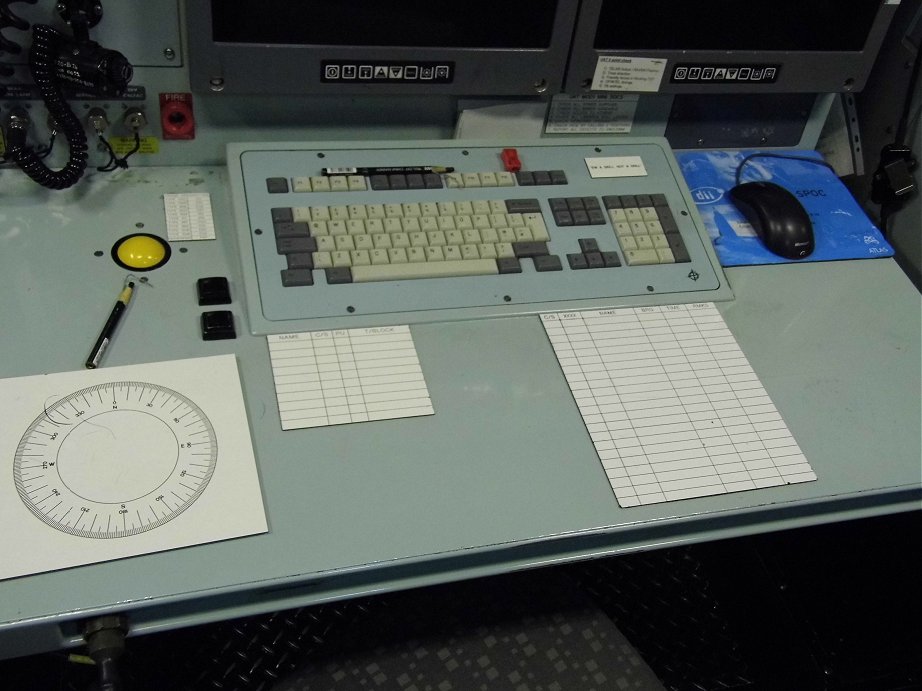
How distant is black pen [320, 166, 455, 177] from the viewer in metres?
1.07

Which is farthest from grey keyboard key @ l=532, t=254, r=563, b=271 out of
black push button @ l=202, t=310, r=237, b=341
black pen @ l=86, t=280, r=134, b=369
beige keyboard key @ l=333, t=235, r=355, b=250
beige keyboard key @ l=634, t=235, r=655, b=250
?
black pen @ l=86, t=280, r=134, b=369

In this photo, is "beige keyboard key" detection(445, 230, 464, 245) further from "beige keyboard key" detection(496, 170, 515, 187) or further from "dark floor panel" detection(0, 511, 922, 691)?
"dark floor panel" detection(0, 511, 922, 691)

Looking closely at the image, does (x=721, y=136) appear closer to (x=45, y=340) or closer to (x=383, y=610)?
(x=383, y=610)

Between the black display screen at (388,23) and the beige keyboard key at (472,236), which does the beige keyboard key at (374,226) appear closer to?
the beige keyboard key at (472,236)

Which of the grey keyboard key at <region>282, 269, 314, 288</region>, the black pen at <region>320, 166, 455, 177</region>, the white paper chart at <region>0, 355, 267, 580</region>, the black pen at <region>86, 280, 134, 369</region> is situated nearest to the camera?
the white paper chart at <region>0, 355, 267, 580</region>

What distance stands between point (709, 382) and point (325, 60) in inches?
23.4

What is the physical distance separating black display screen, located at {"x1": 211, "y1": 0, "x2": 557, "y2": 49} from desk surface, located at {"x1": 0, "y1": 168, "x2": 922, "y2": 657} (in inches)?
8.4

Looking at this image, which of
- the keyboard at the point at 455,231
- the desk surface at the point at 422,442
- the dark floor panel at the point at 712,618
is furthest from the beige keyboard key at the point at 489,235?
the dark floor panel at the point at 712,618

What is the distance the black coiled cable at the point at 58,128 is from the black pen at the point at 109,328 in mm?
175

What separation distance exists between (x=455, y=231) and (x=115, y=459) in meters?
0.47

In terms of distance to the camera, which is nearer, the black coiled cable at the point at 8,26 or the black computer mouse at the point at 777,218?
the black coiled cable at the point at 8,26

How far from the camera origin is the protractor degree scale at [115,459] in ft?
2.43

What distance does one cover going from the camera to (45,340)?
0.88 metres

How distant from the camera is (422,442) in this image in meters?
0.86
